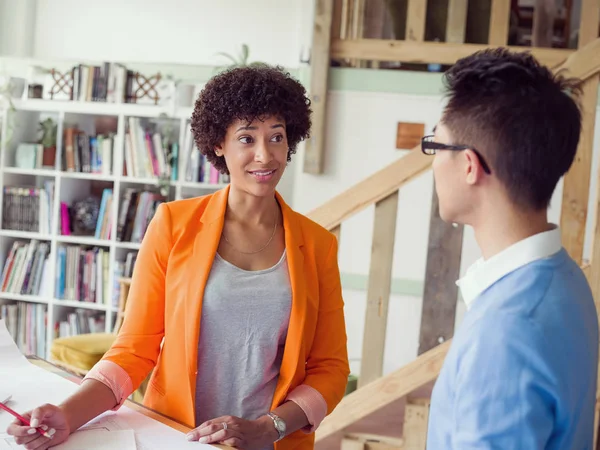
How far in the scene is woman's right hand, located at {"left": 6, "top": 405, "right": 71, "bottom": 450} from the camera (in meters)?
1.20

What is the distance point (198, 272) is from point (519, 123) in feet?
2.55

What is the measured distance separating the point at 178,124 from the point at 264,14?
3.36ft

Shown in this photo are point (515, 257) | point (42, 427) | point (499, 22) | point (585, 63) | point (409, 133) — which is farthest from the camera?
point (409, 133)

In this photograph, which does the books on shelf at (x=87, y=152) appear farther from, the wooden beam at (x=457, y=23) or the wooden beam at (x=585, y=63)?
the wooden beam at (x=585, y=63)

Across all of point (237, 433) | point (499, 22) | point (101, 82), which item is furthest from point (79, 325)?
point (237, 433)

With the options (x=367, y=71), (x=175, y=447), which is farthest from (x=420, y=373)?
(x=367, y=71)

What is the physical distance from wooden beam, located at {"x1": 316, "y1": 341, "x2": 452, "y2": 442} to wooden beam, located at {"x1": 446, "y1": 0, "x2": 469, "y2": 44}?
247cm

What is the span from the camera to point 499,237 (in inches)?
38.9

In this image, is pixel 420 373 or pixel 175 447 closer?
pixel 175 447

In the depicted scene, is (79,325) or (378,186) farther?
(79,325)

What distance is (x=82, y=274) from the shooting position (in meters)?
5.06

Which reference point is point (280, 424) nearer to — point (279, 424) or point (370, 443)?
point (279, 424)

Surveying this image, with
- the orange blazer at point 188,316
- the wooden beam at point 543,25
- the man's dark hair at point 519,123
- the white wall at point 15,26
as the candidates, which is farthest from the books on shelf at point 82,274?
the man's dark hair at point 519,123

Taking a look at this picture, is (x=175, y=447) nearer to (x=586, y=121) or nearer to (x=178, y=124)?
(x=586, y=121)
